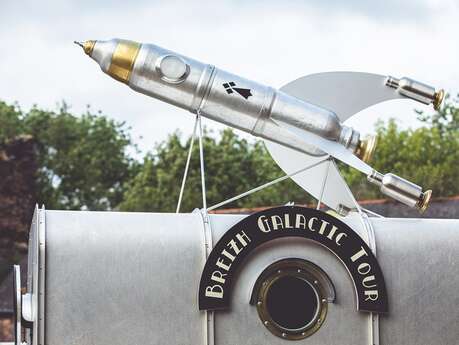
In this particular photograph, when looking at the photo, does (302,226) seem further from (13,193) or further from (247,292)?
(13,193)

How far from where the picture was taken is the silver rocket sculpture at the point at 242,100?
17.8 metres

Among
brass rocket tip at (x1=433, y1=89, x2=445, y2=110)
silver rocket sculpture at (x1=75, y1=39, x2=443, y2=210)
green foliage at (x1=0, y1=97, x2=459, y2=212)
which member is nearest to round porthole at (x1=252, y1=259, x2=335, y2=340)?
silver rocket sculpture at (x1=75, y1=39, x2=443, y2=210)

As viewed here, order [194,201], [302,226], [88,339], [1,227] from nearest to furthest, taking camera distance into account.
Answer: [88,339] → [302,226] → [1,227] → [194,201]

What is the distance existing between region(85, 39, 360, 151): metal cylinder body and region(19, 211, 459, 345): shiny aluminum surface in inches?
86.1

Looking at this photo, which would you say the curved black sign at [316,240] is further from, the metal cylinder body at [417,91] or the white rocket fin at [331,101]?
the metal cylinder body at [417,91]

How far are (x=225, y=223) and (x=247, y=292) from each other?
44.4 inches

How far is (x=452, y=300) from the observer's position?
17.0 m

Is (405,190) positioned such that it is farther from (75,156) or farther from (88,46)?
(75,156)

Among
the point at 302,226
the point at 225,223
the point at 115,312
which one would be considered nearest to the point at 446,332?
the point at 302,226

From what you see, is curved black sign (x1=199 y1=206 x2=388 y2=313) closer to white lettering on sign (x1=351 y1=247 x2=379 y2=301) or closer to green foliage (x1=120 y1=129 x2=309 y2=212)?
white lettering on sign (x1=351 y1=247 x2=379 y2=301)

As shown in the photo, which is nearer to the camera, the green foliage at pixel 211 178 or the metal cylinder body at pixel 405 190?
the metal cylinder body at pixel 405 190

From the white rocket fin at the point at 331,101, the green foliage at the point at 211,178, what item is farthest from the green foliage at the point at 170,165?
the white rocket fin at the point at 331,101

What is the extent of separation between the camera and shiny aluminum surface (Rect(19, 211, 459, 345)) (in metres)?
15.6

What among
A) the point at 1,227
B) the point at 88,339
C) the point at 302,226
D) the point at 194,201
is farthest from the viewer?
the point at 194,201
